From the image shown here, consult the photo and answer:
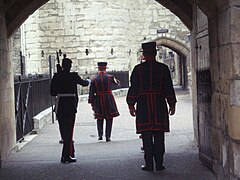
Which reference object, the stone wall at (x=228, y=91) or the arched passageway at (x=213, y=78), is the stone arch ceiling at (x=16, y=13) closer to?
the arched passageway at (x=213, y=78)

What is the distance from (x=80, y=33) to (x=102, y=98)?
536 inches

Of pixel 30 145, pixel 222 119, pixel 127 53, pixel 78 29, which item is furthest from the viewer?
pixel 127 53

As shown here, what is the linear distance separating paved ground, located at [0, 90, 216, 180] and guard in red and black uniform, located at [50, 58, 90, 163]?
Result: 0.76 ft

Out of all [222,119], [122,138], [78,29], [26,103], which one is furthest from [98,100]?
[78,29]

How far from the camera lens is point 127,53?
24625mm

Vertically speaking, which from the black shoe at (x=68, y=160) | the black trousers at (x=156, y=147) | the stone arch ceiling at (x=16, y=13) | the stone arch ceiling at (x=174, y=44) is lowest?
the black shoe at (x=68, y=160)

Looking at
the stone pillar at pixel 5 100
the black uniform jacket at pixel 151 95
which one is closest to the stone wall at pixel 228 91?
the black uniform jacket at pixel 151 95

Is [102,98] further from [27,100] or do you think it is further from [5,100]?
[5,100]

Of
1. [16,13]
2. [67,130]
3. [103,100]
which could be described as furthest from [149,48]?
[103,100]

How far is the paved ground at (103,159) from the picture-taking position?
6152 millimetres

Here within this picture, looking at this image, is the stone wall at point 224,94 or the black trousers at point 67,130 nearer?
the stone wall at point 224,94

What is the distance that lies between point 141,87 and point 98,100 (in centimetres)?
338

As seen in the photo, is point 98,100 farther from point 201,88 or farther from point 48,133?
point 201,88

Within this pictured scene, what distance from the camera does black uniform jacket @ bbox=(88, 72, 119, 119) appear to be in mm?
9625
